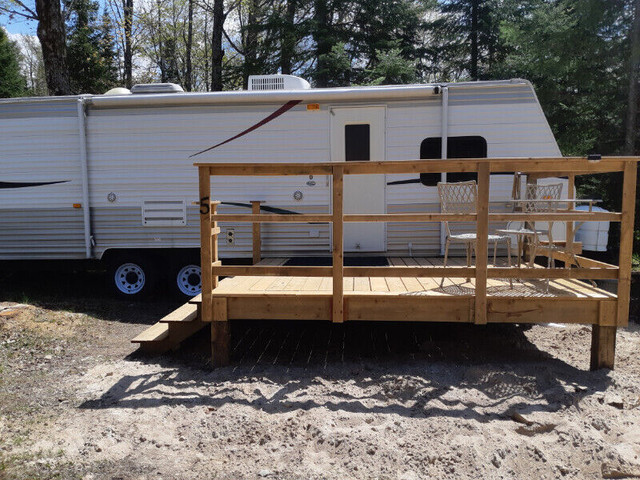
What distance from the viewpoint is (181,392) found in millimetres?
4176

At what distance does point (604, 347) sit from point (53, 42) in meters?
10.9

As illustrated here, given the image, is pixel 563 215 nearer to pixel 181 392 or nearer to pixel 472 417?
pixel 472 417

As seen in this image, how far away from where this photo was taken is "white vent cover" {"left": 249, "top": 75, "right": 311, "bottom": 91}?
7.32 metres

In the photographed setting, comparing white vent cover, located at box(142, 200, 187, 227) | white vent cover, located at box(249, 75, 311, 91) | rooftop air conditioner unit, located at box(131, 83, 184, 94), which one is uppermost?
white vent cover, located at box(249, 75, 311, 91)

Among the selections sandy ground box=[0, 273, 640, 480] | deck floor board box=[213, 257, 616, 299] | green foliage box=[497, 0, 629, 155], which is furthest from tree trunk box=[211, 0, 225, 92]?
deck floor board box=[213, 257, 616, 299]

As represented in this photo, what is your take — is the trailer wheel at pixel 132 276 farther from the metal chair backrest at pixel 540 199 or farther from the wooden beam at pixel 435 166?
the metal chair backrest at pixel 540 199

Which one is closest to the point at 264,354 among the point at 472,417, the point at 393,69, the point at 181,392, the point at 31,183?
the point at 181,392

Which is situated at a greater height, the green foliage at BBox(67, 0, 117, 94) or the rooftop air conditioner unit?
the green foliage at BBox(67, 0, 117, 94)

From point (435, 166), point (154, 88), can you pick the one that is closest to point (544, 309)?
point (435, 166)

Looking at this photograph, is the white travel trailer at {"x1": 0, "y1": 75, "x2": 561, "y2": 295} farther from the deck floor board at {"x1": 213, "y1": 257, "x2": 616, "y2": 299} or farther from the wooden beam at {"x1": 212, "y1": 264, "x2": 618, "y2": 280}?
the wooden beam at {"x1": 212, "y1": 264, "x2": 618, "y2": 280}

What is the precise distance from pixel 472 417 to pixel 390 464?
851mm

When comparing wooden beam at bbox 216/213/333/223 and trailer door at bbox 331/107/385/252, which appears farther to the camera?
trailer door at bbox 331/107/385/252

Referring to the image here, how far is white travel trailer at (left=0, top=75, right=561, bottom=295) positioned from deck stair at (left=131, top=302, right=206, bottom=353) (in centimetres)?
207

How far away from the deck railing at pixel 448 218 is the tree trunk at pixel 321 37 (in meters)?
10.2
